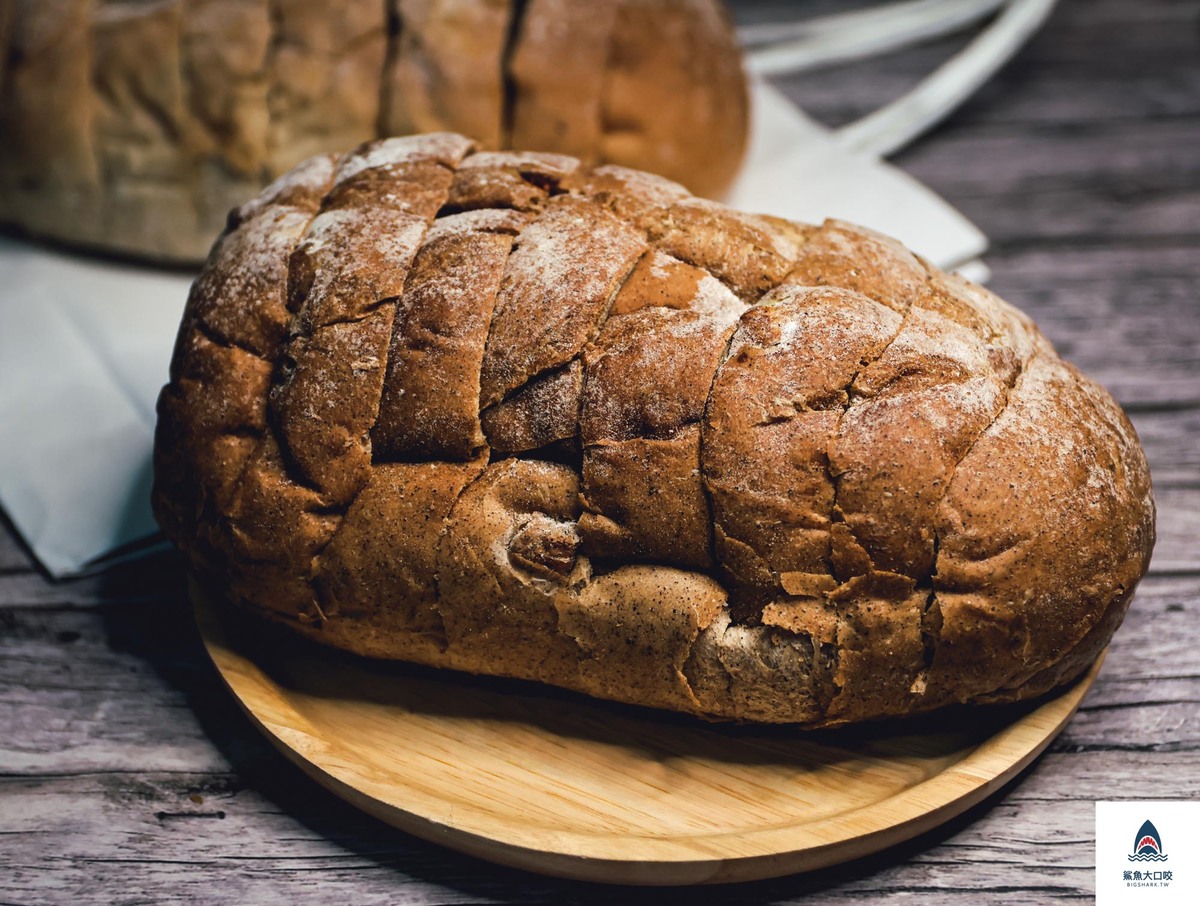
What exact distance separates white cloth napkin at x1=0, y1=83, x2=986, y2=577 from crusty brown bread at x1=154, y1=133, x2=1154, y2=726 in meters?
0.58

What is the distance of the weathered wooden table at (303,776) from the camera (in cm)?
172

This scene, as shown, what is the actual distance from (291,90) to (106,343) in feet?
2.32

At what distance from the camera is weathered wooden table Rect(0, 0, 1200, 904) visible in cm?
172

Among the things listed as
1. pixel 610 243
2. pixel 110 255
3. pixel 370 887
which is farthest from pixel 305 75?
pixel 370 887

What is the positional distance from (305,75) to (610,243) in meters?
1.24

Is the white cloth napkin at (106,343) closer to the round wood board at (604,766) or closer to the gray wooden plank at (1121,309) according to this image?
the gray wooden plank at (1121,309)

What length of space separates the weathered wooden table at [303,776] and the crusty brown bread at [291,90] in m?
0.91

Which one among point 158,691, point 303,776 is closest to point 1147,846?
point 303,776

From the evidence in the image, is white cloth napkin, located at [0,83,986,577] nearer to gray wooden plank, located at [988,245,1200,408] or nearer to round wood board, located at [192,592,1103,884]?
gray wooden plank, located at [988,245,1200,408]

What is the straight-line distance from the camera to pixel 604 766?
1.79 meters

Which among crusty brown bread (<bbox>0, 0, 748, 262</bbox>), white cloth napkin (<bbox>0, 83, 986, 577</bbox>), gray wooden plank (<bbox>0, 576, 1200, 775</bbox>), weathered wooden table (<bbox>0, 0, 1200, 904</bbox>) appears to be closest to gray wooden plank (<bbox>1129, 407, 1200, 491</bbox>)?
weathered wooden table (<bbox>0, 0, 1200, 904</bbox>)

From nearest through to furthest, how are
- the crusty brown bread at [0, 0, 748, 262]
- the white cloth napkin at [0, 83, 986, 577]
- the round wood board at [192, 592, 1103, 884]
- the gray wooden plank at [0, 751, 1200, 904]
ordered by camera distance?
the round wood board at [192, 592, 1103, 884] → the gray wooden plank at [0, 751, 1200, 904] → the white cloth napkin at [0, 83, 986, 577] → the crusty brown bread at [0, 0, 748, 262]

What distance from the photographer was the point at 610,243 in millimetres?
1804

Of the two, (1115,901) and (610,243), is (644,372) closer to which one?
(610,243)
